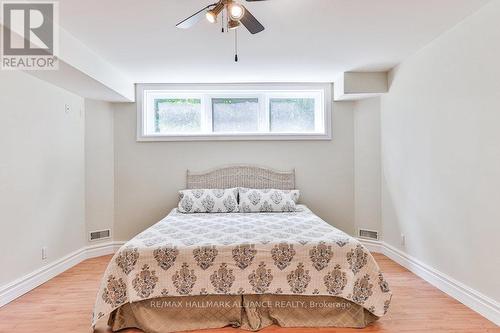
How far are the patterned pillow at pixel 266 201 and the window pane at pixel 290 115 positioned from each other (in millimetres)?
1085

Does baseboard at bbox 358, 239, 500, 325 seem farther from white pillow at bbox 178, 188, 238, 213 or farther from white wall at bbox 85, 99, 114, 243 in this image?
white wall at bbox 85, 99, 114, 243

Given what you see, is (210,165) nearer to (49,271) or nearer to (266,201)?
(266,201)

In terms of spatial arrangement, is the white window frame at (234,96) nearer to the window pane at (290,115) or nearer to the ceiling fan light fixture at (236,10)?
the window pane at (290,115)

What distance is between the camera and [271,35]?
9.04ft

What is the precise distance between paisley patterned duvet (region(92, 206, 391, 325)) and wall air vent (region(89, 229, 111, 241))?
2.12 metres

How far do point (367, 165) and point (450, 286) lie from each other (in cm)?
187

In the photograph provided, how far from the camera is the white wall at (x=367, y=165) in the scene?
406 cm

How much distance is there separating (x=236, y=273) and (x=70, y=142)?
286 centimetres

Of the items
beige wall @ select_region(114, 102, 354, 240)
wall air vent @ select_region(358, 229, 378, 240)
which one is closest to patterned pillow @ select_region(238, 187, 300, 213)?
beige wall @ select_region(114, 102, 354, 240)

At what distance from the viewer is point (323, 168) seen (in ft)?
14.0

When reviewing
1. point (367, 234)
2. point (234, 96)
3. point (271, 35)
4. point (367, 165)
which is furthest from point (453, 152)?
point (234, 96)

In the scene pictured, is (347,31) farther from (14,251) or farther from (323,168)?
(14,251)

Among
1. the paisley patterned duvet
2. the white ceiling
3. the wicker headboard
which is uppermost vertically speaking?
the white ceiling

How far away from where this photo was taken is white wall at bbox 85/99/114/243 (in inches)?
156
